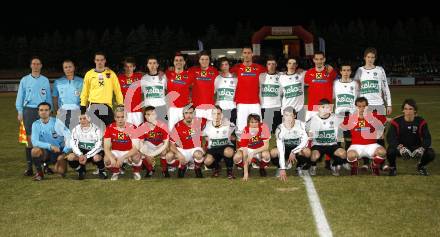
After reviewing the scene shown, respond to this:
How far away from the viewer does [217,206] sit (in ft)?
21.9

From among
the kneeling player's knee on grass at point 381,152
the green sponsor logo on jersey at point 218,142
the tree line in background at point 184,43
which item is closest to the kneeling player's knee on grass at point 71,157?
the green sponsor logo on jersey at point 218,142

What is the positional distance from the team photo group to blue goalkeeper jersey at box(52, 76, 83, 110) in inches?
0.7

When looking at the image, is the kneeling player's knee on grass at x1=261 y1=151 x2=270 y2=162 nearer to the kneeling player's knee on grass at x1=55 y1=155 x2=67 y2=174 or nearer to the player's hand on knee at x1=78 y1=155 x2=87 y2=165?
the player's hand on knee at x1=78 y1=155 x2=87 y2=165

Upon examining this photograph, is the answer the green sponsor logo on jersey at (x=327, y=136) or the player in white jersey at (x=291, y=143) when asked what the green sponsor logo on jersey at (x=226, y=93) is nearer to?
the player in white jersey at (x=291, y=143)

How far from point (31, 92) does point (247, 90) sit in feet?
12.8

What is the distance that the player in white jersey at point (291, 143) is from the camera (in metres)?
8.62

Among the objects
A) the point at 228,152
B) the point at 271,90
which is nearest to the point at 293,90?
the point at 271,90

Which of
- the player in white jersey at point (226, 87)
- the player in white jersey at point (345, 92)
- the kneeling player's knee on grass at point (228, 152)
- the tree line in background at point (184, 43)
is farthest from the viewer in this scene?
the tree line in background at point (184, 43)

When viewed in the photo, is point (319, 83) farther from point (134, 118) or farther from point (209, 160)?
point (134, 118)

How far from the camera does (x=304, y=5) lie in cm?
11862

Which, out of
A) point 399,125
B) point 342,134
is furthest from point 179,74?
point 399,125

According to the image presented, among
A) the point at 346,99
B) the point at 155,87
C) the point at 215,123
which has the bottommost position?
the point at 215,123

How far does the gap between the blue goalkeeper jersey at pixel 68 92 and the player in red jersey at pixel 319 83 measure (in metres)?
4.22

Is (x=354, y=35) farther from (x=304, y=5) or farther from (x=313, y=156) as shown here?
(x=313, y=156)
